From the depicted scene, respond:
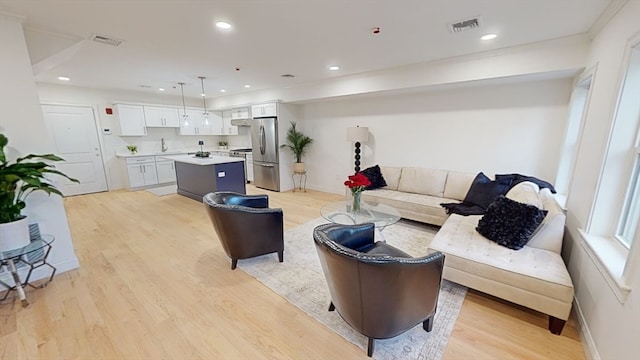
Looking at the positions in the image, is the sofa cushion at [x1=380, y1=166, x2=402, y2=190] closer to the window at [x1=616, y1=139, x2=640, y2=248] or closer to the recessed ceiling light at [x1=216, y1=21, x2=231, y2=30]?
the window at [x1=616, y1=139, x2=640, y2=248]

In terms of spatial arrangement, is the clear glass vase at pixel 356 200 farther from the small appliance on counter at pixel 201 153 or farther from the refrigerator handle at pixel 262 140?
the small appliance on counter at pixel 201 153

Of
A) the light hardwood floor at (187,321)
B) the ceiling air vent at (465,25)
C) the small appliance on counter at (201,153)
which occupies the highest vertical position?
the ceiling air vent at (465,25)

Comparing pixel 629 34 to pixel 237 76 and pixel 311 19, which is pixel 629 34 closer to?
pixel 311 19

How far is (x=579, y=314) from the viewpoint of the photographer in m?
1.94

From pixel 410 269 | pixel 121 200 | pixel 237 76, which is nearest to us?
pixel 410 269

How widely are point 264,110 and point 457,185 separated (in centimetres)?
461

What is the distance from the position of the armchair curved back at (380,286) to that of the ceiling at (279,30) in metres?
2.04

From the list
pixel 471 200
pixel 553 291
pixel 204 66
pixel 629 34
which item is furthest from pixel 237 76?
pixel 553 291

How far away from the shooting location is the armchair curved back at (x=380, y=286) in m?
1.48

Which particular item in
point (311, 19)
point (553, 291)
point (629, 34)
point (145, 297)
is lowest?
point (145, 297)

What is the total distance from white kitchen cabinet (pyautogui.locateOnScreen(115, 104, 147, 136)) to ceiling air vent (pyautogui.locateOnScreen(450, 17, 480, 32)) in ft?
23.9

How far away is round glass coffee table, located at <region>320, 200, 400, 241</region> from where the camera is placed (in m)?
2.85

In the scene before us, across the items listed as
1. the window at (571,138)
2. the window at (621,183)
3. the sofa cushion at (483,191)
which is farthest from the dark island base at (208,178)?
the window at (571,138)

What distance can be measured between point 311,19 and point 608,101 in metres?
2.61
